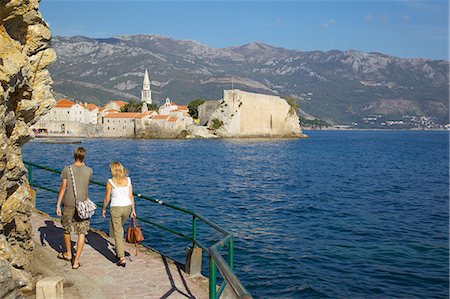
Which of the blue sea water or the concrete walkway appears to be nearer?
the concrete walkway

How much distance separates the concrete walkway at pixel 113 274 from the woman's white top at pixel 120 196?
3.21 ft

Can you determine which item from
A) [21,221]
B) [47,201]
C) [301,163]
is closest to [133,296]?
[21,221]

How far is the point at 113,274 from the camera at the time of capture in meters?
6.46

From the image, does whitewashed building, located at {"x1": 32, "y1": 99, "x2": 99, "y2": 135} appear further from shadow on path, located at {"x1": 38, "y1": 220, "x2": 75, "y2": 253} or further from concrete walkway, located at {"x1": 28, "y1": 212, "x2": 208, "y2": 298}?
concrete walkway, located at {"x1": 28, "y1": 212, "x2": 208, "y2": 298}

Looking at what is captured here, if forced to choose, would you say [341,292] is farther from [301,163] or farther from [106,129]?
[106,129]

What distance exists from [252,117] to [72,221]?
92432mm

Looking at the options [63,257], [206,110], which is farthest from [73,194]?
[206,110]

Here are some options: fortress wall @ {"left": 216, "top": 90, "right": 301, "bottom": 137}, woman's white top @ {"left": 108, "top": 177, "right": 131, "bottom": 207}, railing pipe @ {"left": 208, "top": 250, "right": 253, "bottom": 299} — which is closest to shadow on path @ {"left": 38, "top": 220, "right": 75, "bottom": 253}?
woman's white top @ {"left": 108, "top": 177, "right": 131, "bottom": 207}

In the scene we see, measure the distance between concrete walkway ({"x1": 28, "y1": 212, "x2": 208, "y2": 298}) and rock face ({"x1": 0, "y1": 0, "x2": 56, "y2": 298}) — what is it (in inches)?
20.2

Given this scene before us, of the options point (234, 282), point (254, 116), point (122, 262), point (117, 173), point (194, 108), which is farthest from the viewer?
point (194, 108)

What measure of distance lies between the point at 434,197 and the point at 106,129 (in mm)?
74829

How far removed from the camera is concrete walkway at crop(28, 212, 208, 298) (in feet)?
19.2

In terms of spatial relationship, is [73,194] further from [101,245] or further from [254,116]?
[254,116]

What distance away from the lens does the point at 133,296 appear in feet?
18.7
